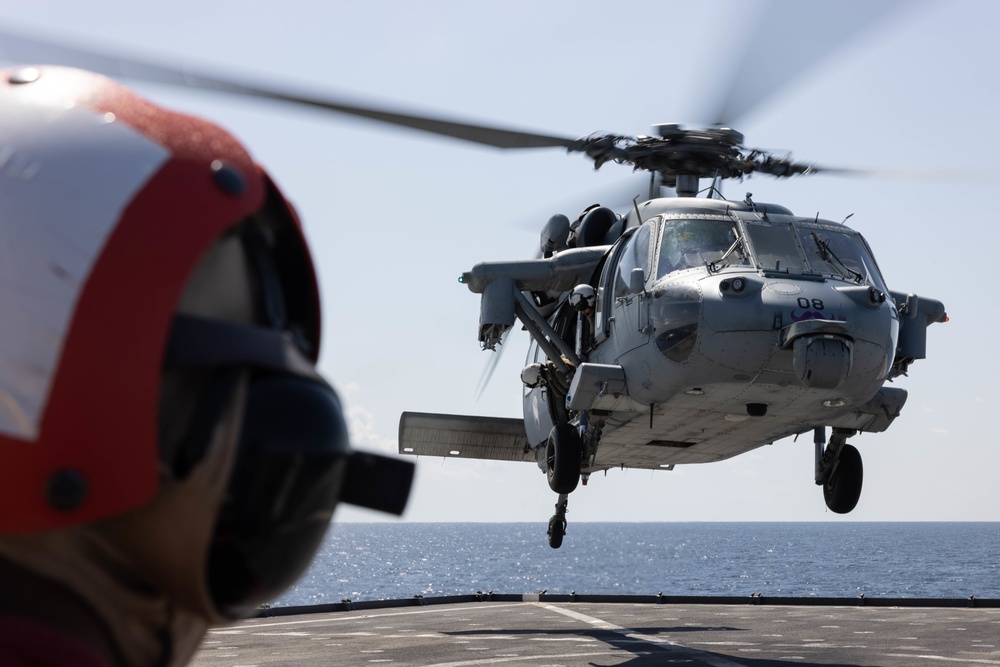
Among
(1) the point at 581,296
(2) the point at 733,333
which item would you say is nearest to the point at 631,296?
(1) the point at 581,296

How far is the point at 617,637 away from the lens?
1920 centimetres

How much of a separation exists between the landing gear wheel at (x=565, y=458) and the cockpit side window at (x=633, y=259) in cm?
193

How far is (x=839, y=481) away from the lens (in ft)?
51.2

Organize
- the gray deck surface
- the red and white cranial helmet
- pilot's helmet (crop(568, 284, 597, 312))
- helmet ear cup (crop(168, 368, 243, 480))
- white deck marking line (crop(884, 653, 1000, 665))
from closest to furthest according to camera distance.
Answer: the red and white cranial helmet < helmet ear cup (crop(168, 368, 243, 480)) < white deck marking line (crop(884, 653, 1000, 665)) < pilot's helmet (crop(568, 284, 597, 312)) < the gray deck surface

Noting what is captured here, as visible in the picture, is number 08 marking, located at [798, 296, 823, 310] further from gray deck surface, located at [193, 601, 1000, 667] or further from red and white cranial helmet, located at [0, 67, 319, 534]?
red and white cranial helmet, located at [0, 67, 319, 534]

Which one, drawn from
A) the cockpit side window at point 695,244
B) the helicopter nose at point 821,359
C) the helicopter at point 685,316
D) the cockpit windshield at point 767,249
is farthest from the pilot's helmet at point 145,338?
the cockpit side window at point 695,244

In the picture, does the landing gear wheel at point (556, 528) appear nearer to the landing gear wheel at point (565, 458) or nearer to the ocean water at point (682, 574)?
the landing gear wheel at point (565, 458)

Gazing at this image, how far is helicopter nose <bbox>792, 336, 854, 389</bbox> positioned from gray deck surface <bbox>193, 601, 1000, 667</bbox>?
4.34 metres

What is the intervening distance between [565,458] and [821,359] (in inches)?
160

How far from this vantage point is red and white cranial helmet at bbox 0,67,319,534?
1729 millimetres

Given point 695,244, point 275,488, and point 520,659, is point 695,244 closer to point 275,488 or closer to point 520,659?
point 520,659

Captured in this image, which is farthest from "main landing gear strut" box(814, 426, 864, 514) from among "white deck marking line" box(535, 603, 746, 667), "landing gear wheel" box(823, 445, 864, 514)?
"white deck marking line" box(535, 603, 746, 667)

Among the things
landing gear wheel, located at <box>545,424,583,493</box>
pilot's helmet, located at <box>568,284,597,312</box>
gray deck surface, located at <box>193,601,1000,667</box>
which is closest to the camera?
pilot's helmet, located at <box>568,284,597,312</box>

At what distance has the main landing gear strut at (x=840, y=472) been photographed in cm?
1552
